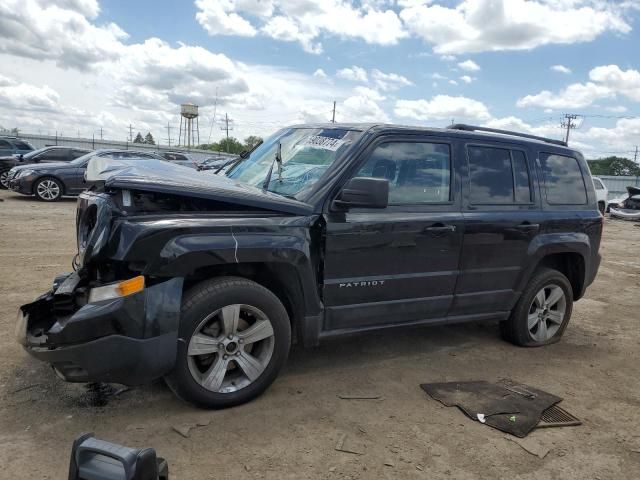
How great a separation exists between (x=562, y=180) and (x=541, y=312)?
128cm

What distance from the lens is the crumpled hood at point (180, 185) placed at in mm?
3271

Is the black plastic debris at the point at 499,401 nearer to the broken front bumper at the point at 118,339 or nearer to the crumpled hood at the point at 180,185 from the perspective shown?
the crumpled hood at the point at 180,185

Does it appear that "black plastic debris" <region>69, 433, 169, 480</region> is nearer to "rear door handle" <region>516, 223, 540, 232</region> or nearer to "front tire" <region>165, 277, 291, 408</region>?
"front tire" <region>165, 277, 291, 408</region>

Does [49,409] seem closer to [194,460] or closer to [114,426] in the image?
[114,426]

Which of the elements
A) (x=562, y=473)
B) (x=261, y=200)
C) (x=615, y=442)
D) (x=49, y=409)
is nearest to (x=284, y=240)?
(x=261, y=200)

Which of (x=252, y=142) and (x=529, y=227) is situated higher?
(x=252, y=142)

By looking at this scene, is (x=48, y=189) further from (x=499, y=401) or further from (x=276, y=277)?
(x=499, y=401)

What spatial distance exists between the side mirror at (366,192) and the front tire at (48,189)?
43.2ft

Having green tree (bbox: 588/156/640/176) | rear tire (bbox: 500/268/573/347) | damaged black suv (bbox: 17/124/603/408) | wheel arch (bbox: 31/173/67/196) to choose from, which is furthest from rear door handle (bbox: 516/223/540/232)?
green tree (bbox: 588/156/640/176)

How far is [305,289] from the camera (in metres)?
3.65

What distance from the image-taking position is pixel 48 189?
572 inches

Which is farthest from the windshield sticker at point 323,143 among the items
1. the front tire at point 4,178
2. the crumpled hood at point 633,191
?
the crumpled hood at point 633,191

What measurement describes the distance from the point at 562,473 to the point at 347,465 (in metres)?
1.22

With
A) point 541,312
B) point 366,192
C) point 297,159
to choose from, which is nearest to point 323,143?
point 297,159
